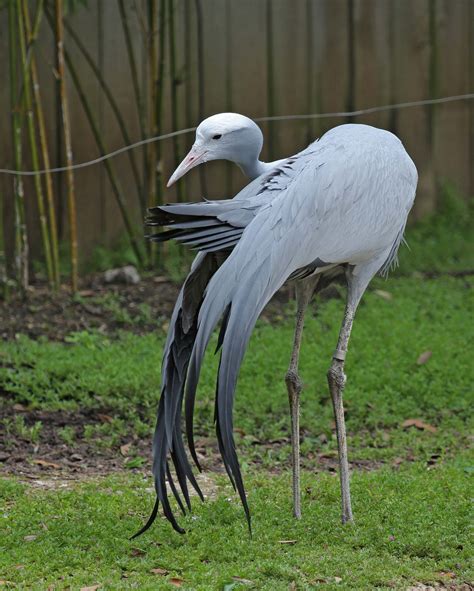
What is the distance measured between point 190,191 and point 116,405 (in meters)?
3.45

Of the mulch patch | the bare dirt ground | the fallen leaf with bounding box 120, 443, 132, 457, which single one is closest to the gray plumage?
the bare dirt ground

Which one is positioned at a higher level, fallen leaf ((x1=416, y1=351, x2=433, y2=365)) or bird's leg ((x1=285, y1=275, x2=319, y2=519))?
bird's leg ((x1=285, y1=275, x2=319, y2=519))

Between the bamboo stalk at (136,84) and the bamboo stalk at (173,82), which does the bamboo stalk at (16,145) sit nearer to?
the bamboo stalk at (136,84)

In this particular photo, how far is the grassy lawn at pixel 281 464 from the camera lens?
4242 mm

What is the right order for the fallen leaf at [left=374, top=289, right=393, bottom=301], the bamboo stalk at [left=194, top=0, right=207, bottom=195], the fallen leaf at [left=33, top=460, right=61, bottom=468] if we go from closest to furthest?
the fallen leaf at [left=33, top=460, right=61, bottom=468] < the fallen leaf at [left=374, top=289, right=393, bottom=301] < the bamboo stalk at [left=194, top=0, right=207, bottom=195]

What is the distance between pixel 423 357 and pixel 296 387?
238 centimetres

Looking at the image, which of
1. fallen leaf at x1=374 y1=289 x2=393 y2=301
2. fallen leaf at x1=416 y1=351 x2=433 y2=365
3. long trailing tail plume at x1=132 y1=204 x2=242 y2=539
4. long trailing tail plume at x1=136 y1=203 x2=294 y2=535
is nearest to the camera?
long trailing tail plume at x1=136 y1=203 x2=294 y2=535

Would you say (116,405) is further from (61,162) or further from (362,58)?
(362,58)

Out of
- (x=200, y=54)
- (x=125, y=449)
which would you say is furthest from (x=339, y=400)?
(x=200, y=54)

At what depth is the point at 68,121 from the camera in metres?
8.95

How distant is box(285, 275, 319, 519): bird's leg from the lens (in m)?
4.82

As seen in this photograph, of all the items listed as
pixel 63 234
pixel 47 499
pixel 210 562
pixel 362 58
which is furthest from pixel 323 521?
pixel 362 58

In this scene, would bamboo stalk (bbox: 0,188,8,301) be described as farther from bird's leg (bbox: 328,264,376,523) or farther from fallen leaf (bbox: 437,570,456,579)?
fallen leaf (bbox: 437,570,456,579)

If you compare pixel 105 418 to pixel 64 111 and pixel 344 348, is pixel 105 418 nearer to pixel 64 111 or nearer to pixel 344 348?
pixel 344 348
